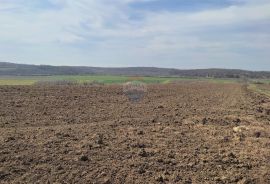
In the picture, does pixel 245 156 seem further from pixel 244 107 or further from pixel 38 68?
pixel 38 68

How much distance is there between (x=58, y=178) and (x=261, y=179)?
370cm

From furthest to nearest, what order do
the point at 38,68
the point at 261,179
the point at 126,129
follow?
the point at 38,68
the point at 126,129
the point at 261,179

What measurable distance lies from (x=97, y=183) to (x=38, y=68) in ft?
568

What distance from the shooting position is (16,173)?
8945mm

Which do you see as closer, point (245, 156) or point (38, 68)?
point (245, 156)

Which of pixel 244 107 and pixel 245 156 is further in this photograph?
pixel 244 107

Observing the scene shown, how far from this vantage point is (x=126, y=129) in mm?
14891

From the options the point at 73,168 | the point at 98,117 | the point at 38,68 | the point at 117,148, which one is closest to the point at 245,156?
the point at 117,148

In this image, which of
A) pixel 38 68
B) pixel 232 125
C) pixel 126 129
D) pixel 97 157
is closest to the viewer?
pixel 97 157

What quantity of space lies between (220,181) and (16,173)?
370cm

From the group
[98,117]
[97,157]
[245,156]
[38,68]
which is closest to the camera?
[97,157]

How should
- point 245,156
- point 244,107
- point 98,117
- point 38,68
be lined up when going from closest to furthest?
point 245,156 → point 98,117 → point 244,107 → point 38,68

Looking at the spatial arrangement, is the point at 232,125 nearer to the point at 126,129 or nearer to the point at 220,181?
the point at 126,129

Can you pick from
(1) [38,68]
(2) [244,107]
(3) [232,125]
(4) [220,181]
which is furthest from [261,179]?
(1) [38,68]
